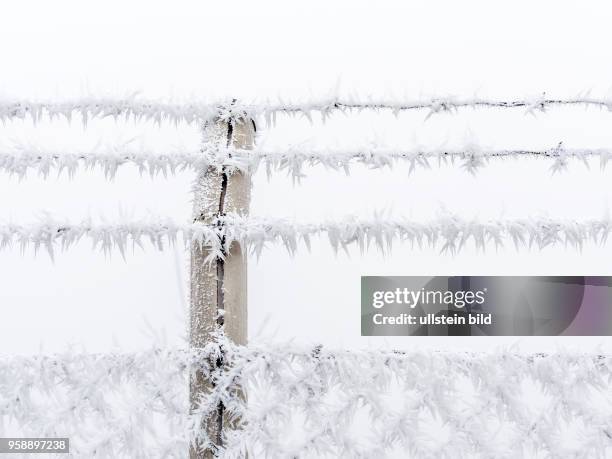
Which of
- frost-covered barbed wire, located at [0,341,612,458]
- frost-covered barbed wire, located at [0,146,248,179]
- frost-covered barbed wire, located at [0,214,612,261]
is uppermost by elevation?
frost-covered barbed wire, located at [0,146,248,179]

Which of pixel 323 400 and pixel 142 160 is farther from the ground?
pixel 142 160

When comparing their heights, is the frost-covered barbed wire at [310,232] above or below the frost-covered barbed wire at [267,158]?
below

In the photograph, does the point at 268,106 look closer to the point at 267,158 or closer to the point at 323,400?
the point at 267,158

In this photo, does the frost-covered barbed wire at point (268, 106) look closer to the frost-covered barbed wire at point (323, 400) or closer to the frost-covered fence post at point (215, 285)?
the frost-covered fence post at point (215, 285)

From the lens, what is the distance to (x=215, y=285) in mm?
942

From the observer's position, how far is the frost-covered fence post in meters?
0.94

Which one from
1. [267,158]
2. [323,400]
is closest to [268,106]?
[267,158]

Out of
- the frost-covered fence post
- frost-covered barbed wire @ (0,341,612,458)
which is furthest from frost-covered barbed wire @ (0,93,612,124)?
frost-covered barbed wire @ (0,341,612,458)

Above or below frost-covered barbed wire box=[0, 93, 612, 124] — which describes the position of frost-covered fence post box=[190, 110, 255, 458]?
below

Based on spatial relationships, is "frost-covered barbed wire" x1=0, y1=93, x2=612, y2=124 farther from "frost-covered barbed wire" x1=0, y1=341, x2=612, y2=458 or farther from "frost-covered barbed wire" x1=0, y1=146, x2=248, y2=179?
Result: "frost-covered barbed wire" x1=0, y1=341, x2=612, y2=458

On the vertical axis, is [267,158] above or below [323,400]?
above

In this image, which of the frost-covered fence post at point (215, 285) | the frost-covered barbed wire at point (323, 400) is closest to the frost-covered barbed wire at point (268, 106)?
the frost-covered fence post at point (215, 285)

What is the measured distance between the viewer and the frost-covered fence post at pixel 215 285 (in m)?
0.94

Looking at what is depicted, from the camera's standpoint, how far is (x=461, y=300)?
1434 millimetres
